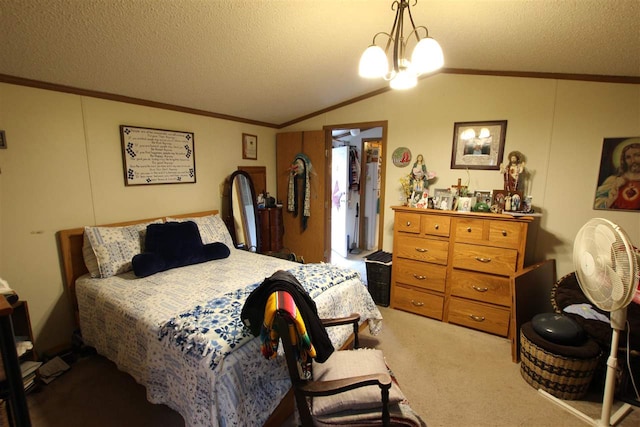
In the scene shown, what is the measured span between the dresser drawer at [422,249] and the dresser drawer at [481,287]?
0.20 m

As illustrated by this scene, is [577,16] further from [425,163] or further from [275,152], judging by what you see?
[275,152]

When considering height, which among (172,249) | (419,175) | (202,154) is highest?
(202,154)

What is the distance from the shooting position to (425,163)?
3248 millimetres

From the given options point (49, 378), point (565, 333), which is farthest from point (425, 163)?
point (49, 378)

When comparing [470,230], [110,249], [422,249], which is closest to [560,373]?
[470,230]

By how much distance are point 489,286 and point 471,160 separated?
1309 mm

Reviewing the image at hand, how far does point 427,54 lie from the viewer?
1.41 m

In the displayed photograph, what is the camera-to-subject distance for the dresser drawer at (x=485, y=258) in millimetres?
2508

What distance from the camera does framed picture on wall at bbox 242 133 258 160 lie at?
12.4 ft

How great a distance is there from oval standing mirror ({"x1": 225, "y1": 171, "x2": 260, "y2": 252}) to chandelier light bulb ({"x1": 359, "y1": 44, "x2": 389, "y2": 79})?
2411 mm

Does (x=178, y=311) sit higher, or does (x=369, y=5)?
(x=369, y=5)

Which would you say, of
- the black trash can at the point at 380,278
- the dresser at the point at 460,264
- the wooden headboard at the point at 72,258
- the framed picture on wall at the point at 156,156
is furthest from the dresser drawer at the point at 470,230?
the wooden headboard at the point at 72,258

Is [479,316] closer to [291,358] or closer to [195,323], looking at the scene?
[291,358]

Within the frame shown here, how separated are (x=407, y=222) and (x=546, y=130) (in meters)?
1.54
